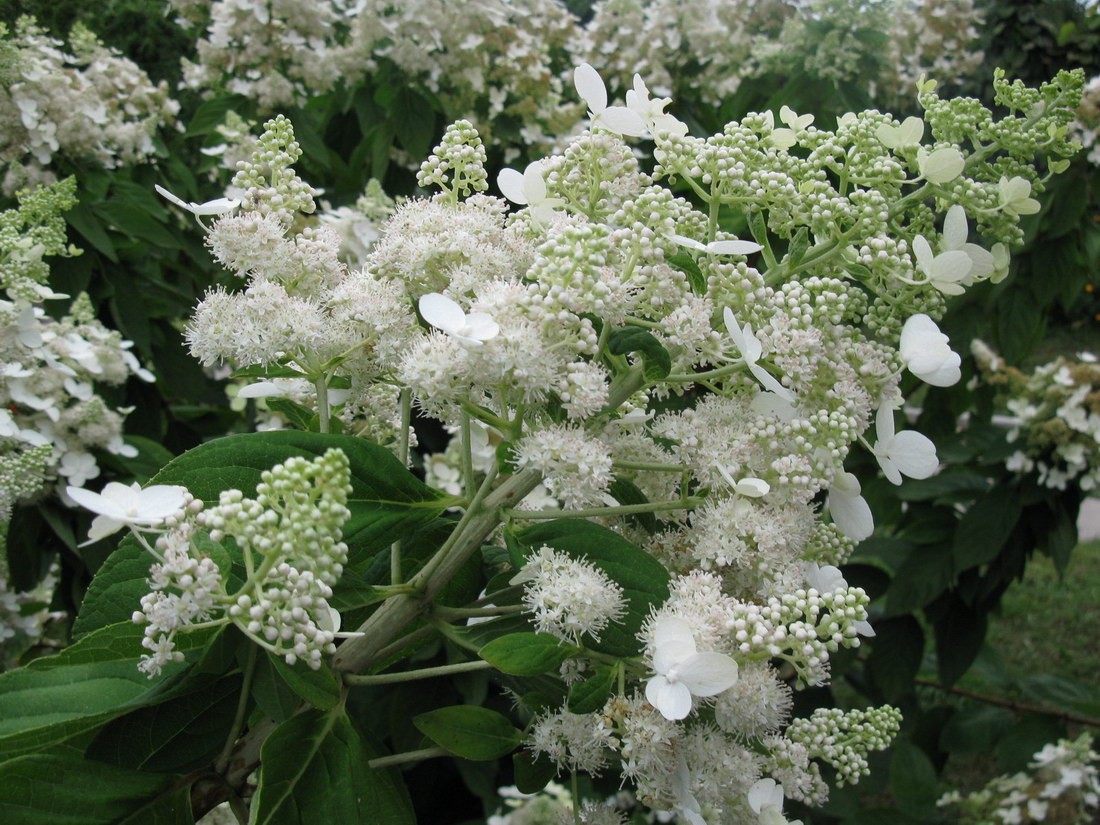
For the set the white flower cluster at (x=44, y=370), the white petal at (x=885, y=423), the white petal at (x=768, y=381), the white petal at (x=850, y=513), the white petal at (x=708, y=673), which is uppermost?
the white petal at (x=768, y=381)

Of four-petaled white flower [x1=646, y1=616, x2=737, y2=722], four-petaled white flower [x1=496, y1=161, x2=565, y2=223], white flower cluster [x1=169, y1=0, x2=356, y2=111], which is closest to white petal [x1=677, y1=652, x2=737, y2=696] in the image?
four-petaled white flower [x1=646, y1=616, x2=737, y2=722]

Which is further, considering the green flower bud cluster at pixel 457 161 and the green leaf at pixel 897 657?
the green leaf at pixel 897 657

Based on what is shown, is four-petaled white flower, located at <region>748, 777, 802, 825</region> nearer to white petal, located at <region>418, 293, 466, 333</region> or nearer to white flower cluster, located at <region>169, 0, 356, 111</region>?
white petal, located at <region>418, 293, 466, 333</region>

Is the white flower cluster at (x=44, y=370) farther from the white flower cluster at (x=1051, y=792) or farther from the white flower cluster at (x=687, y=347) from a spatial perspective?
the white flower cluster at (x=1051, y=792)

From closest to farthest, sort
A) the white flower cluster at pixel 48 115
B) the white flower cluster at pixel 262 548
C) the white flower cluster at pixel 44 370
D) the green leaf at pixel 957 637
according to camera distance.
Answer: the white flower cluster at pixel 262 548
the white flower cluster at pixel 44 370
the white flower cluster at pixel 48 115
the green leaf at pixel 957 637

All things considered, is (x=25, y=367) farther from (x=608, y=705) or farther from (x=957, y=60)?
(x=957, y=60)

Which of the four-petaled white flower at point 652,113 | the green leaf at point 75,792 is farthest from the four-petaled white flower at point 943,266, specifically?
the green leaf at point 75,792

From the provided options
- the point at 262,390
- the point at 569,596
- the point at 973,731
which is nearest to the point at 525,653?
the point at 569,596
